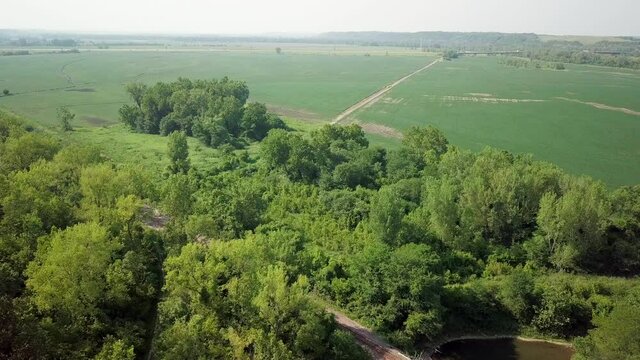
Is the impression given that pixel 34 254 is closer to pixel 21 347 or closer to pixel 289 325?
pixel 21 347

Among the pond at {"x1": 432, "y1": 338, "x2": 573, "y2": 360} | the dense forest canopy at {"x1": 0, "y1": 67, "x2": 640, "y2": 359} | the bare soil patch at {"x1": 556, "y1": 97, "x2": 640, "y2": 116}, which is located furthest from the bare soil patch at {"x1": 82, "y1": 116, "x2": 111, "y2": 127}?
the bare soil patch at {"x1": 556, "y1": 97, "x2": 640, "y2": 116}

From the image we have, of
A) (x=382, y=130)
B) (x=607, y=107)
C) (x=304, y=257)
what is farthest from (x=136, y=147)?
(x=607, y=107)

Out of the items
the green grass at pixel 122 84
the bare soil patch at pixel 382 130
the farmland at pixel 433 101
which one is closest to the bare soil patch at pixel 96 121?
the green grass at pixel 122 84

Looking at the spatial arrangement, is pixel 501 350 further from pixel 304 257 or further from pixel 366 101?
pixel 366 101

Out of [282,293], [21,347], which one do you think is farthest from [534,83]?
[21,347]

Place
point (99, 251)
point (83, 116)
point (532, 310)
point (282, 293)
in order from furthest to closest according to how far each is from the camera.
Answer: point (83, 116), point (532, 310), point (99, 251), point (282, 293)

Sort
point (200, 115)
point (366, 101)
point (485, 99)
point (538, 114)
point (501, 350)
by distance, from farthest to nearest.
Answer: point (485, 99)
point (366, 101)
point (538, 114)
point (200, 115)
point (501, 350)
